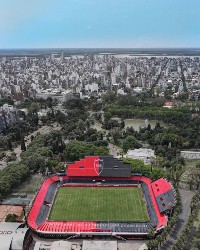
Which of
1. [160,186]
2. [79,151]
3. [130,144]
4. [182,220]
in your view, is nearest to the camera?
[182,220]

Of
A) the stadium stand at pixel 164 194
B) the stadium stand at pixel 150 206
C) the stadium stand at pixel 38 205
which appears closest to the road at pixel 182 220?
the stadium stand at pixel 164 194

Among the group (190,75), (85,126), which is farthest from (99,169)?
(190,75)

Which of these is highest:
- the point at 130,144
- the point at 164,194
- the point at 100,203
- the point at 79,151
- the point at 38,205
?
the point at 79,151

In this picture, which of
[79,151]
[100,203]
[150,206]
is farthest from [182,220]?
[79,151]

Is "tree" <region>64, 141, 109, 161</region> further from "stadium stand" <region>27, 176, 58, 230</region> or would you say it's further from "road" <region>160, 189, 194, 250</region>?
"road" <region>160, 189, 194, 250</region>

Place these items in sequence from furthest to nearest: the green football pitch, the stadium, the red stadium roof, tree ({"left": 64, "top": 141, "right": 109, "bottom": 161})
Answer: tree ({"left": 64, "top": 141, "right": 109, "bottom": 161}) < the red stadium roof < the green football pitch < the stadium

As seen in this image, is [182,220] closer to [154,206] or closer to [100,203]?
[154,206]

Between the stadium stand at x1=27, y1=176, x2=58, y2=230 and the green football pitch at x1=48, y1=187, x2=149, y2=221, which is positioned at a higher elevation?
the stadium stand at x1=27, y1=176, x2=58, y2=230

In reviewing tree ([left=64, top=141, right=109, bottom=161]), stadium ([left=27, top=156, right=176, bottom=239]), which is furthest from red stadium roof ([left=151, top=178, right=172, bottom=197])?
tree ([left=64, top=141, right=109, bottom=161])
